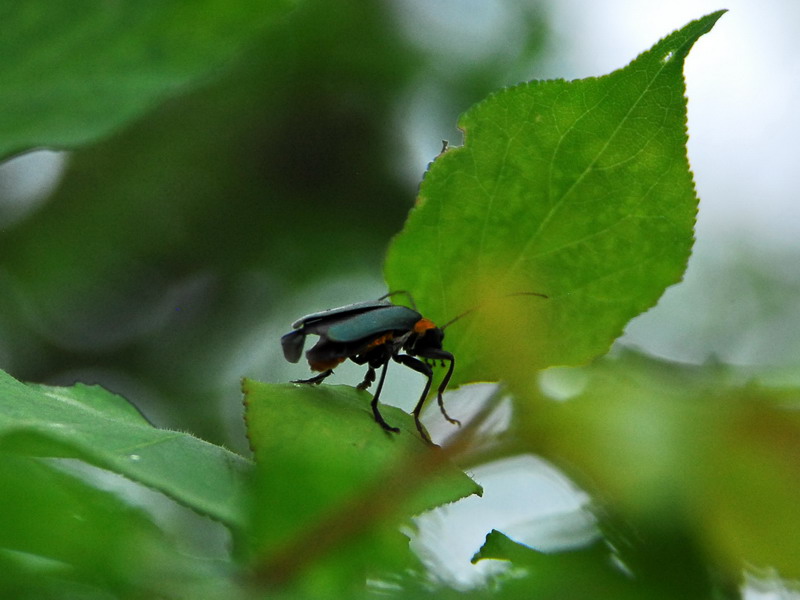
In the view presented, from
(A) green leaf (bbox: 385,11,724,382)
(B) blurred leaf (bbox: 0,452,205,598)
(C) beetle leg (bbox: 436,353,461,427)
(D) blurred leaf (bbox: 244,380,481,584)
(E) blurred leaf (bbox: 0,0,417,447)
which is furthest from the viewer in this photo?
(E) blurred leaf (bbox: 0,0,417,447)

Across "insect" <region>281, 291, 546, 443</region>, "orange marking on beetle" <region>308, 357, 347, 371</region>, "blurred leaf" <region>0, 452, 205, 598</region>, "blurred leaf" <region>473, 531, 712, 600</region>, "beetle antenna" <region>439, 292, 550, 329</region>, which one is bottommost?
"blurred leaf" <region>473, 531, 712, 600</region>

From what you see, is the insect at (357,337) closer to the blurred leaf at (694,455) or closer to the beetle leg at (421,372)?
the beetle leg at (421,372)

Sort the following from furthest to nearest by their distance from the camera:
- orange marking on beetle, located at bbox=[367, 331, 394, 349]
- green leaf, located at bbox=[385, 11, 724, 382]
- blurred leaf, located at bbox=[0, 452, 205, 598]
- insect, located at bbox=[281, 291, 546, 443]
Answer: orange marking on beetle, located at bbox=[367, 331, 394, 349] < insect, located at bbox=[281, 291, 546, 443] < green leaf, located at bbox=[385, 11, 724, 382] < blurred leaf, located at bbox=[0, 452, 205, 598]

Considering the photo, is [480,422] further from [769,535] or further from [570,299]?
[769,535]

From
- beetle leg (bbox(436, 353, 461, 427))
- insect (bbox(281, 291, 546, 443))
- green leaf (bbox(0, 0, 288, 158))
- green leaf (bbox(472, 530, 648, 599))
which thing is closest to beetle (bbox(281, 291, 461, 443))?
insect (bbox(281, 291, 546, 443))

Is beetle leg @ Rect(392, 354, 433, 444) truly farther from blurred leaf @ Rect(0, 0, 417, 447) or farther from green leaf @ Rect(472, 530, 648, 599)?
blurred leaf @ Rect(0, 0, 417, 447)

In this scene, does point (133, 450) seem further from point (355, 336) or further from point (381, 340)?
point (381, 340)

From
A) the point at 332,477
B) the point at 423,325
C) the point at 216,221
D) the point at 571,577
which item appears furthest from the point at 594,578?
the point at 216,221
